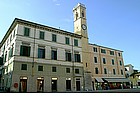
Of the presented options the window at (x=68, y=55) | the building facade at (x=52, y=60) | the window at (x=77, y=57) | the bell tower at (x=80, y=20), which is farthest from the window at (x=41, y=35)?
the bell tower at (x=80, y=20)

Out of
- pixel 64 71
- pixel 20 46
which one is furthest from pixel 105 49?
pixel 20 46

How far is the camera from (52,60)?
22.3 metres

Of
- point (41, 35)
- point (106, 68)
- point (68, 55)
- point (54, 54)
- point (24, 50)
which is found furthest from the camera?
point (106, 68)

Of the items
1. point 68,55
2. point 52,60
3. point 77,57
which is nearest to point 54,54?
point 52,60

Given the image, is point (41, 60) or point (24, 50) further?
point (41, 60)

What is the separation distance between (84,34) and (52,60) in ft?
33.5

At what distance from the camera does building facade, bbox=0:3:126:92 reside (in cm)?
1967

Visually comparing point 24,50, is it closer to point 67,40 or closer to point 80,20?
point 67,40

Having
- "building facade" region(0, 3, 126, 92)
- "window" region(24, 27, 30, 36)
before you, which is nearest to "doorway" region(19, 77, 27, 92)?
"building facade" region(0, 3, 126, 92)

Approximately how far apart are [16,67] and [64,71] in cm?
794

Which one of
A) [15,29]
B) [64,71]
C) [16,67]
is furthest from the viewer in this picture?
[64,71]
